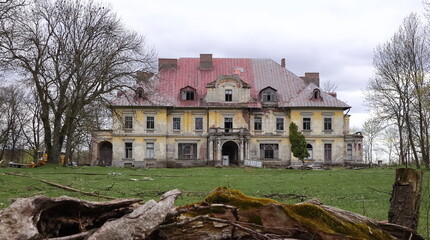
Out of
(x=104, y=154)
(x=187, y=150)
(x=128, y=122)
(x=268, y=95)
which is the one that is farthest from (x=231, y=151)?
(x=104, y=154)

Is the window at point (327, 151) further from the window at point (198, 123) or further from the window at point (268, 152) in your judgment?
the window at point (198, 123)

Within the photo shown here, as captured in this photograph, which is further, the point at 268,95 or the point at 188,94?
the point at 188,94

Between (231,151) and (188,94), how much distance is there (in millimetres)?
7947

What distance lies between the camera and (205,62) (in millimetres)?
51406

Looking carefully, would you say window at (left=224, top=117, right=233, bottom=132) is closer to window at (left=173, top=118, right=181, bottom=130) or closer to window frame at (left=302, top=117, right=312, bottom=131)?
window at (left=173, top=118, right=181, bottom=130)

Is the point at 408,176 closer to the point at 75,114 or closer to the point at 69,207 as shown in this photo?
the point at 69,207

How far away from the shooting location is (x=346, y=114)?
5125 cm

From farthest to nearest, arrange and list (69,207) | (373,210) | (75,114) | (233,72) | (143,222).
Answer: (233,72) < (75,114) < (373,210) < (69,207) < (143,222)

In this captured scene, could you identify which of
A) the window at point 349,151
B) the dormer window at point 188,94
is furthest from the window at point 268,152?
the dormer window at point 188,94

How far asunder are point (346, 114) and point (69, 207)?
50692 millimetres

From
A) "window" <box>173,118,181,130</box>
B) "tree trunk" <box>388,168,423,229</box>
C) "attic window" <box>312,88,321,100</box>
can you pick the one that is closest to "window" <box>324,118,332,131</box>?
"attic window" <box>312,88,321,100</box>

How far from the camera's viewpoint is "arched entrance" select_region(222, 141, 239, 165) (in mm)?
47938

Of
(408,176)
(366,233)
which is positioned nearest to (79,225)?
(366,233)

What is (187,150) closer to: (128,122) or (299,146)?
(128,122)
